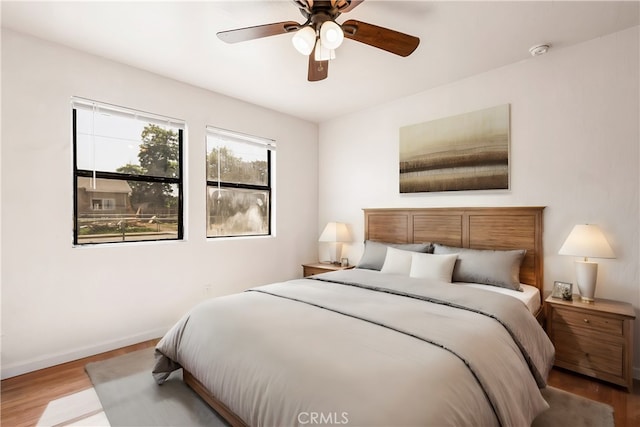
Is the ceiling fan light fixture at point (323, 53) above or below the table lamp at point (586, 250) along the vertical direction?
above

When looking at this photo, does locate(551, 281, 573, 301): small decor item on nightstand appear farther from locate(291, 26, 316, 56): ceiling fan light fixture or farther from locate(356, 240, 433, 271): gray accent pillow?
locate(291, 26, 316, 56): ceiling fan light fixture

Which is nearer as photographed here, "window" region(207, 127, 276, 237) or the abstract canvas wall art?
the abstract canvas wall art

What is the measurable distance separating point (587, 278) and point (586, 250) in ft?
0.75

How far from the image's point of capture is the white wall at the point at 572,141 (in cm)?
236

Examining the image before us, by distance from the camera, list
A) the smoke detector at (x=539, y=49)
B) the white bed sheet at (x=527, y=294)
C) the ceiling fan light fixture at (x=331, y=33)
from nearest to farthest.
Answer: the ceiling fan light fixture at (x=331, y=33) < the white bed sheet at (x=527, y=294) < the smoke detector at (x=539, y=49)

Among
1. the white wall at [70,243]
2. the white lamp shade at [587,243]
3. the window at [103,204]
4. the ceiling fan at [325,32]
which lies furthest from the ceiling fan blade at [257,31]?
the white lamp shade at [587,243]

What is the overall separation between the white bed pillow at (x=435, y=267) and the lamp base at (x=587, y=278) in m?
0.89

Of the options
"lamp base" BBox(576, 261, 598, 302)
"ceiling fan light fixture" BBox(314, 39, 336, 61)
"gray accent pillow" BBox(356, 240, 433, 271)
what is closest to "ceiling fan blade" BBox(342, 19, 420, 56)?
"ceiling fan light fixture" BBox(314, 39, 336, 61)

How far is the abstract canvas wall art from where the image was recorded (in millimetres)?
2979

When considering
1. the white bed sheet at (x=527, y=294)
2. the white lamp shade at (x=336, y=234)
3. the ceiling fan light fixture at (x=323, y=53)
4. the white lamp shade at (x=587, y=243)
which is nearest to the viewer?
the ceiling fan light fixture at (x=323, y=53)

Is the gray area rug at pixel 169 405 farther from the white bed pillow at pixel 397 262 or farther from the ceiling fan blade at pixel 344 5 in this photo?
the ceiling fan blade at pixel 344 5

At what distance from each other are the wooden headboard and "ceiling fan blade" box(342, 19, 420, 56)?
1.82 meters

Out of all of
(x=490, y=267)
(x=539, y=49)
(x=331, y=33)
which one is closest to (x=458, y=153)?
(x=539, y=49)

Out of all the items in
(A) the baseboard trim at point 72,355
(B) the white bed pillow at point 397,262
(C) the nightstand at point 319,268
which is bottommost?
(A) the baseboard trim at point 72,355
